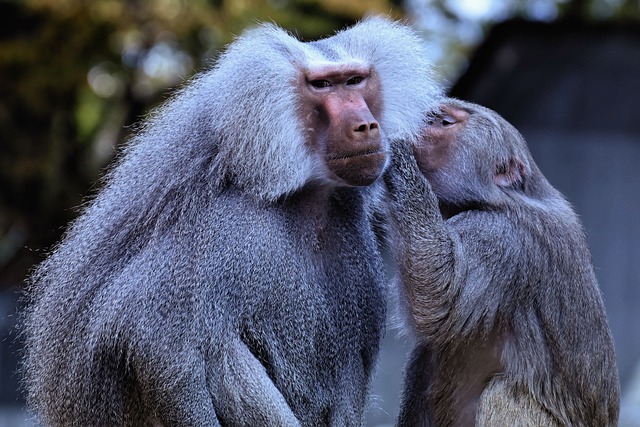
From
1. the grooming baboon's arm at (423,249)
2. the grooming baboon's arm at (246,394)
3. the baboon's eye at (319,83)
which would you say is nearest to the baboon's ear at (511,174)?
the grooming baboon's arm at (423,249)

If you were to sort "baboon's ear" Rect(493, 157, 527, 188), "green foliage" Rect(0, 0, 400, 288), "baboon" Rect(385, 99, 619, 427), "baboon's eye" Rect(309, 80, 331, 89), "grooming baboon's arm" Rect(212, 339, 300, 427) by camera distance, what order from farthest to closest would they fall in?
"green foliage" Rect(0, 0, 400, 288) → "baboon's ear" Rect(493, 157, 527, 188) → "baboon" Rect(385, 99, 619, 427) → "baboon's eye" Rect(309, 80, 331, 89) → "grooming baboon's arm" Rect(212, 339, 300, 427)

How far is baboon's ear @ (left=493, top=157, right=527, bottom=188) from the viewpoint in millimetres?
5055

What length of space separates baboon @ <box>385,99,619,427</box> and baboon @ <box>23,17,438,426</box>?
0.28m

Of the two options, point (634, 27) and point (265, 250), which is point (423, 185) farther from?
point (634, 27)

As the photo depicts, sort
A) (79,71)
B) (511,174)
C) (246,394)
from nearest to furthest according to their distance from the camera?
(246,394) < (511,174) < (79,71)

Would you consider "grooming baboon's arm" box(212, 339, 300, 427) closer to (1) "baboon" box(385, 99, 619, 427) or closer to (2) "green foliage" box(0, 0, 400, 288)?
(1) "baboon" box(385, 99, 619, 427)

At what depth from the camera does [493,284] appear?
4812 mm

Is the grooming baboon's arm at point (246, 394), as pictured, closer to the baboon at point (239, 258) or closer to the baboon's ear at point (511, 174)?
the baboon at point (239, 258)

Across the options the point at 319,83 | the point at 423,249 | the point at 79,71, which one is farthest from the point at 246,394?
the point at 79,71

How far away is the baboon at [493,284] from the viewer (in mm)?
4770

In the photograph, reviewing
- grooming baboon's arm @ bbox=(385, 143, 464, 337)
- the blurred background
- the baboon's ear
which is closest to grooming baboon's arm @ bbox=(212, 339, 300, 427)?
grooming baboon's arm @ bbox=(385, 143, 464, 337)

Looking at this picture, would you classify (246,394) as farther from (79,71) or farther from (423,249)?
(79,71)

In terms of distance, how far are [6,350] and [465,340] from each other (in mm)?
8973

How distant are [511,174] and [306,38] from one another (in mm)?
5720
